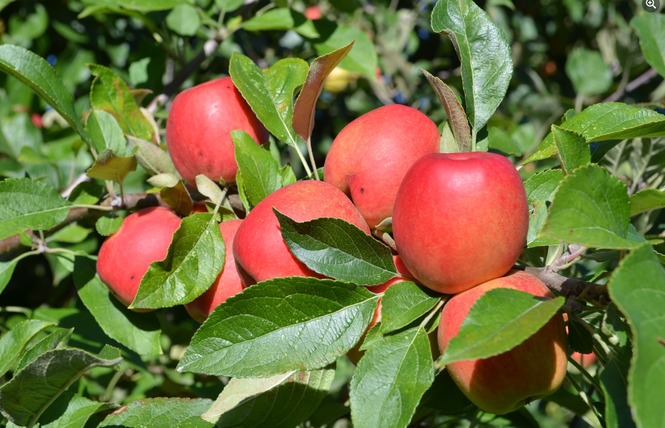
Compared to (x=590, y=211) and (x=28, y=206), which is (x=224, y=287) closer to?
(x=28, y=206)

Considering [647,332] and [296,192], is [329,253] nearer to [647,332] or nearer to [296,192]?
[296,192]

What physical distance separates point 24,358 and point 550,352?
0.73m

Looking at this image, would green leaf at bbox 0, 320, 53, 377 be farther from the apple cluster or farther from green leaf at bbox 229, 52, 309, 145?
green leaf at bbox 229, 52, 309, 145

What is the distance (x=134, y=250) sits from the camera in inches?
45.8

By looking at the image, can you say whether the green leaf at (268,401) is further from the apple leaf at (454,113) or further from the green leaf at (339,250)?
the apple leaf at (454,113)

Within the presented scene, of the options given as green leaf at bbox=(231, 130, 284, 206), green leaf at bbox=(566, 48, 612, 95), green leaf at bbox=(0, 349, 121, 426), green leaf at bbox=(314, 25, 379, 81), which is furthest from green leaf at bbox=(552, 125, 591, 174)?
green leaf at bbox=(566, 48, 612, 95)

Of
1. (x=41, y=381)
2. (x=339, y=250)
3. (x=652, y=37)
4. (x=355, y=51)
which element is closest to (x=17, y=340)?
(x=41, y=381)

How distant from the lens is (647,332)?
2.16 feet

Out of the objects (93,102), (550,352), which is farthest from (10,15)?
(550,352)

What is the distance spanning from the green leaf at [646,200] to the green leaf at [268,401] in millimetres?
480

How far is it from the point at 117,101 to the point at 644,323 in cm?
105

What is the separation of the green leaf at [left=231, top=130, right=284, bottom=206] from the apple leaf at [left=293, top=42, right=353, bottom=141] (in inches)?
3.4

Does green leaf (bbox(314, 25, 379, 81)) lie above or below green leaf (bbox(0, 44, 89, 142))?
below

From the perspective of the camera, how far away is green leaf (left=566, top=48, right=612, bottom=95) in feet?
8.69
